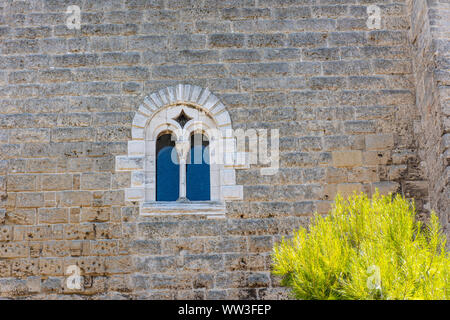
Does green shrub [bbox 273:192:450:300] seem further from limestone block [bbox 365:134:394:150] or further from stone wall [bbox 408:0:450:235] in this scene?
limestone block [bbox 365:134:394:150]

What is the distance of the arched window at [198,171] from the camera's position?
632 cm

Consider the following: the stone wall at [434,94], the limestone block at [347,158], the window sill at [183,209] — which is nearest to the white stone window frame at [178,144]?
the window sill at [183,209]

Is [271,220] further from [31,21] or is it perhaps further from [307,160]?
[31,21]

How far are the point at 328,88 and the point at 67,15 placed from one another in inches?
121

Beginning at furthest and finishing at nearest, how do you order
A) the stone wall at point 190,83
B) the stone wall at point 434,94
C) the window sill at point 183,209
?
the window sill at point 183,209 → the stone wall at point 190,83 → the stone wall at point 434,94

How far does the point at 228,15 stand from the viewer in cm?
664

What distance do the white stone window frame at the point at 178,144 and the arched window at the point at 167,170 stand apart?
11 centimetres

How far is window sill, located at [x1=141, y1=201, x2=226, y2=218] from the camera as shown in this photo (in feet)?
19.9

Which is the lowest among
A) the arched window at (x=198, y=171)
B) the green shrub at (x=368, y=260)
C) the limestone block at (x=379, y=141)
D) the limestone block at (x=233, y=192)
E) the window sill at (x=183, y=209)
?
the green shrub at (x=368, y=260)

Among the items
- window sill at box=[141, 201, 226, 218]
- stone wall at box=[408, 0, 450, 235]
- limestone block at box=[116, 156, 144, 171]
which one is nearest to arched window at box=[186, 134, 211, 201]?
window sill at box=[141, 201, 226, 218]

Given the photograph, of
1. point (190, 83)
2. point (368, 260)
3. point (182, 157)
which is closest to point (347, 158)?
point (182, 157)

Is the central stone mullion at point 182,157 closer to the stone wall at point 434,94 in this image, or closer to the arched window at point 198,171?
the arched window at point 198,171

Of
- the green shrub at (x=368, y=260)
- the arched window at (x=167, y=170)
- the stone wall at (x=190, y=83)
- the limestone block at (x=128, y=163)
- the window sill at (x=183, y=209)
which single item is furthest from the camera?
the arched window at (x=167, y=170)

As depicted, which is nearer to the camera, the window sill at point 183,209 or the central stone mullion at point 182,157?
the window sill at point 183,209
